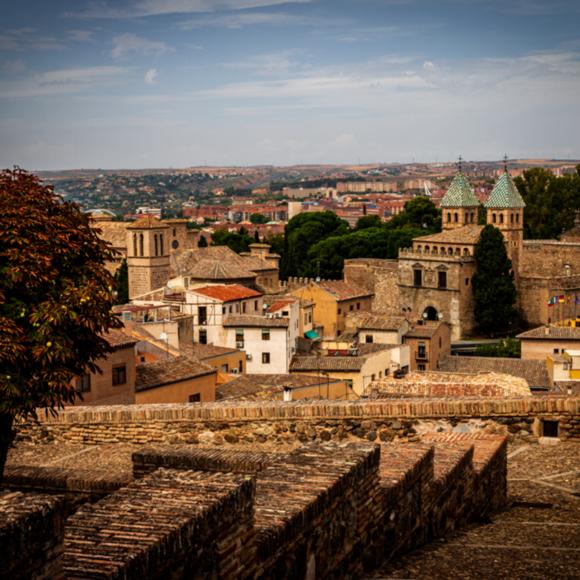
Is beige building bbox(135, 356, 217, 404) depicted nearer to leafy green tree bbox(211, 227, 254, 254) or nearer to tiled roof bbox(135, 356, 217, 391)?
tiled roof bbox(135, 356, 217, 391)

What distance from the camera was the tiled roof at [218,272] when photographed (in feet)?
191

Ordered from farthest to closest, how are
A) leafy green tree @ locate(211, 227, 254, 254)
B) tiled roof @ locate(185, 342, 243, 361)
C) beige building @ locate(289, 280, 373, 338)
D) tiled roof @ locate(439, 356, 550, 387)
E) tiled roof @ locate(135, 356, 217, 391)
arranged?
leafy green tree @ locate(211, 227, 254, 254) → beige building @ locate(289, 280, 373, 338) → tiled roof @ locate(439, 356, 550, 387) → tiled roof @ locate(185, 342, 243, 361) → tiled roof @ locate(135, 356, 217, 391)

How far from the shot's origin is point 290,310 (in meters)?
50.7

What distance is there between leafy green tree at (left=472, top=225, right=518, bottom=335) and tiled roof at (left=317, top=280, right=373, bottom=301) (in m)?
6.89

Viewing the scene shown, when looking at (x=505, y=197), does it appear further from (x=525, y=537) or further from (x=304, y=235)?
(x=525, y=537)

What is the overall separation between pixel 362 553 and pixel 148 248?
5809cm

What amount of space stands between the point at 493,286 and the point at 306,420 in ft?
176

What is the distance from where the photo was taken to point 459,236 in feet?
212

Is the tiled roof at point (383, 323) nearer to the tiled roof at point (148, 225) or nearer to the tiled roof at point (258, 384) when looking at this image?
the tiled roof at point (258, 384)

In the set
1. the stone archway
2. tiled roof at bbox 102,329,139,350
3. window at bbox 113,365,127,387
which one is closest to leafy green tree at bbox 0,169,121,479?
window at bbox 113,365,127,387

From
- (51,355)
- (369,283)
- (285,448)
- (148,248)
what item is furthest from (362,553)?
(369,283)

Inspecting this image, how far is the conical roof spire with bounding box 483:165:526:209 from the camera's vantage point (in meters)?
67.1

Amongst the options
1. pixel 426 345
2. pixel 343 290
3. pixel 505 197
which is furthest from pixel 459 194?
pixel 426 345

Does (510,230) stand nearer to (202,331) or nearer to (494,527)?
(202,331)
